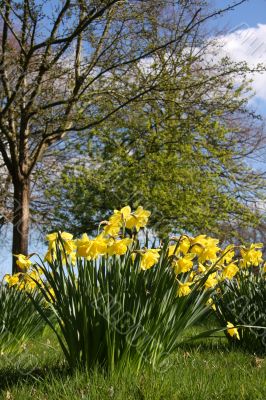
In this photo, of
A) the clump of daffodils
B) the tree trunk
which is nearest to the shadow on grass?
the clump of daffodils

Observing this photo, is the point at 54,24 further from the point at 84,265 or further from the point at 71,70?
the point at 84,265

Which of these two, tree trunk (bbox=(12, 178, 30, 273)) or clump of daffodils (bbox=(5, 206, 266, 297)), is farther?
tree trunk (bbox=(12, 178, 30, 273))

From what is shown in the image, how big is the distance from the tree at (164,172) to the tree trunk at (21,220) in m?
2.04

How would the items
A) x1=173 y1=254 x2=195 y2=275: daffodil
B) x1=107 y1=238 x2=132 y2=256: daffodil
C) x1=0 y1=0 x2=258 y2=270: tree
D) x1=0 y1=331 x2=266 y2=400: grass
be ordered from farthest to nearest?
x1=0 y1=0 x2=258 y2=270: tree
x1=173 y1=254 x2=195 y2=275: daffodil
x1=107 y1=238 x2=132 y2=256: daffodil
x1=0 y1=331 x2=266 y2=400: grass

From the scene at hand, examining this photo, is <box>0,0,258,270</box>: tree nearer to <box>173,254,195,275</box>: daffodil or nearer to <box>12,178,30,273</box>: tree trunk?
<box>12,178,30,273</box>: tree trunk

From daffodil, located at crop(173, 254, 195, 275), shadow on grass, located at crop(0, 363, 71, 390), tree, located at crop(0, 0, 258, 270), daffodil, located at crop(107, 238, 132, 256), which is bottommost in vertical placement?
shadow on grass, located at crop(0, 363, 71, 390)

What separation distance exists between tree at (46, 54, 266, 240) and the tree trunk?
204cm

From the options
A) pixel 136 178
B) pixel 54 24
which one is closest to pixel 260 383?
pixel 54 24

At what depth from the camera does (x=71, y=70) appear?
11.7 meters

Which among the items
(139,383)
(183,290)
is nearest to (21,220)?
(183,290)

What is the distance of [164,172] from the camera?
46.0 feet

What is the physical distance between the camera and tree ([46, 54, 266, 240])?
13641mm

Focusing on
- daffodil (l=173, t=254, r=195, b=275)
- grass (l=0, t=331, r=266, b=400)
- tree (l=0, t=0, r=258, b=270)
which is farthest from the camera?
tree (l=0, t=0, r=258, b=270)

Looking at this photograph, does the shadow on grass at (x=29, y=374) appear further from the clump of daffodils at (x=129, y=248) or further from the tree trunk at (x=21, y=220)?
the tree trunk at (x=21, y=220)
